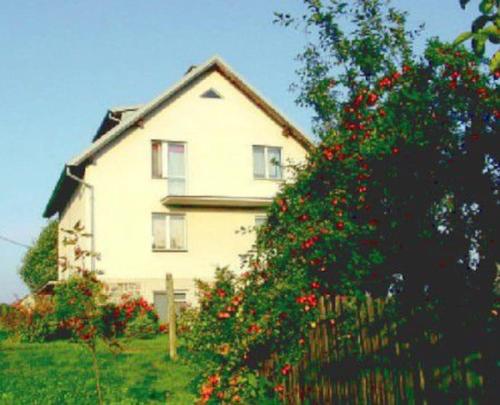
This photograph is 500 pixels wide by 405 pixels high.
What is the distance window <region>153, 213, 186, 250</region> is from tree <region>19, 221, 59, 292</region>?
2757cm

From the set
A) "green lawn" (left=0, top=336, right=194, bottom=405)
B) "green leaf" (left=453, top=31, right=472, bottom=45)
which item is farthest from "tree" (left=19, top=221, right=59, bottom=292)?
"green leaf" (left=453, top=31, right=472, bottom=45)

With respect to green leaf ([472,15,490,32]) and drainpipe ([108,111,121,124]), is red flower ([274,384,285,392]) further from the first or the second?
drainpipe ([108,111,121,124])

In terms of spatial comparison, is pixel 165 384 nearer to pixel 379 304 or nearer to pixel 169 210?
pixel 379 304

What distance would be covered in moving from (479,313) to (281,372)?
3.26 m

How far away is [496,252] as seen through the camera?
9094 mm

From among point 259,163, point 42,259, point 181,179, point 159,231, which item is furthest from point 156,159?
point 42,259

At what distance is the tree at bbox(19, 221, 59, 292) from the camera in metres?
54.9

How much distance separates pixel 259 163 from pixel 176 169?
13.5 feet

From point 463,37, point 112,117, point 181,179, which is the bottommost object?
point 463,37

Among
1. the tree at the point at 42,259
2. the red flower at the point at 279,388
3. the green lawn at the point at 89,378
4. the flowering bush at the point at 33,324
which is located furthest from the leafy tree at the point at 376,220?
the tree at the point at 42,259

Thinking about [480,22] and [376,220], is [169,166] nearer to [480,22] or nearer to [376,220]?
[376,220]

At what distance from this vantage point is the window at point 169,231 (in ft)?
92.4

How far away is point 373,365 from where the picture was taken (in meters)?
6.73

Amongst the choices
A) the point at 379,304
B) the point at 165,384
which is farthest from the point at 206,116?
the point at 379,304
